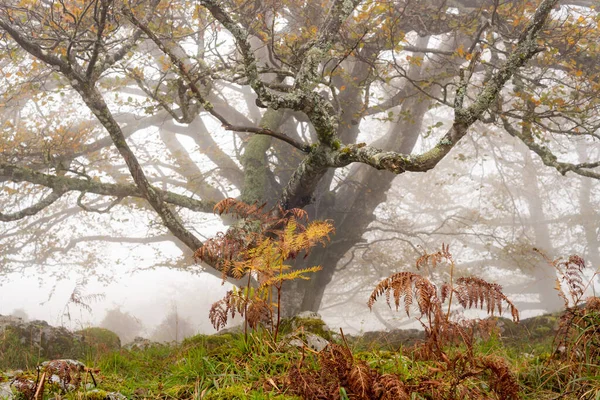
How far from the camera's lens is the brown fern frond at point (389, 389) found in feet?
6.97

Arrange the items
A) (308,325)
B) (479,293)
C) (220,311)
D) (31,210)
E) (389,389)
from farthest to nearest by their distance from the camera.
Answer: (31,210), (308,325), (220,311), (479,293), (389,389)

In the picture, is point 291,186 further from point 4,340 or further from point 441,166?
point 441,166

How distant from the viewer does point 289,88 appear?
6.52 metres

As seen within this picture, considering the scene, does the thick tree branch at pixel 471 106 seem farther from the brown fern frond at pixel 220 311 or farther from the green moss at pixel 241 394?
the green moss at pixel 241 394

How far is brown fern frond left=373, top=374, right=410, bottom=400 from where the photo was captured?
2.12m

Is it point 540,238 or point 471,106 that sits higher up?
point 540,238

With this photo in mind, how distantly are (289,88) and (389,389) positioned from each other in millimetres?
5261

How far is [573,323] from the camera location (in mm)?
3154

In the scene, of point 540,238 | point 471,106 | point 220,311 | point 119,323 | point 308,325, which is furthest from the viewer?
point 540,238

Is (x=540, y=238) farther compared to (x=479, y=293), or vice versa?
(x=540, y=238)

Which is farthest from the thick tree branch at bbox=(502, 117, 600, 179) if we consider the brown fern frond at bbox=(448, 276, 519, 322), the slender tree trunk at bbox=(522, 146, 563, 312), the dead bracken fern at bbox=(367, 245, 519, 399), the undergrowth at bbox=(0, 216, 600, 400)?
A: the slender tree trunk at bbox=(522, 146, 563, 312)

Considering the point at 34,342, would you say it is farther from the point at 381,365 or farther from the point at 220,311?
the point at 381,365

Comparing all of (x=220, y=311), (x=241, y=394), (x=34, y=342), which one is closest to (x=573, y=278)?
(x=241, y=394)

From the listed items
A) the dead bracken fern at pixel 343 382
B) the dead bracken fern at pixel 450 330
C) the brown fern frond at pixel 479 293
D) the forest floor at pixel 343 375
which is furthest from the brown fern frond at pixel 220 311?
the brown fern frond at pixel 479 293
